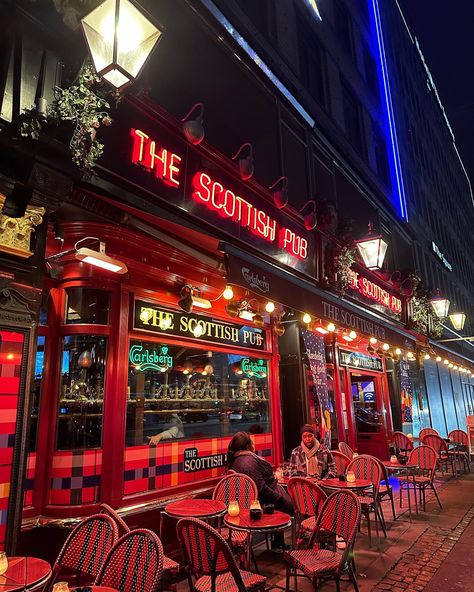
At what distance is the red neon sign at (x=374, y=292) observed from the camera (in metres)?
11.0

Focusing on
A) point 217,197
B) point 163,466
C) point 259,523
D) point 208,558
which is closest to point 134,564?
point 208,558

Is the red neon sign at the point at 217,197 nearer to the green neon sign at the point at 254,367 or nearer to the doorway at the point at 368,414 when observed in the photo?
the green neon sign at the point at 254,367

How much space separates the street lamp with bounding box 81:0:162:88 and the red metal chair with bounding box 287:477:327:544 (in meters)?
4.84

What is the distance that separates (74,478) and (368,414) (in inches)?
429

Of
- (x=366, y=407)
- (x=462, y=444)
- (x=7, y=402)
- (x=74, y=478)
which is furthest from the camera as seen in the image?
(x=366, y=407)

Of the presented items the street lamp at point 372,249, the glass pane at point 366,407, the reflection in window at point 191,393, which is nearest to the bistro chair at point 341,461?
the reflection in window at point 191,393

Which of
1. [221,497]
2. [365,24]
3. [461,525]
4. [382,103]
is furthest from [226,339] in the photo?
[365,24]

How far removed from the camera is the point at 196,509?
495 centimetres

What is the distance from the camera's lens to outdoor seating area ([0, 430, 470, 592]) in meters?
3.03

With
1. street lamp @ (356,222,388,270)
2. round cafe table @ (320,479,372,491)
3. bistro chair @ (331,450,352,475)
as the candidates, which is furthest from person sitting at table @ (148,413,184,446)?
street lamp @ (356,222,388,270)

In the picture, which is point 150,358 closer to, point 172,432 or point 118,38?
point 172,432

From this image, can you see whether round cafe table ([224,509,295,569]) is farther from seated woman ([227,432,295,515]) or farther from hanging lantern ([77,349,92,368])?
hanging lantern ([77,349,92,368])

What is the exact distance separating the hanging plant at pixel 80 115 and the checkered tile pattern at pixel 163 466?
3.73 m

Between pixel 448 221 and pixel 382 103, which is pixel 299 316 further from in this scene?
pixel 448 221
